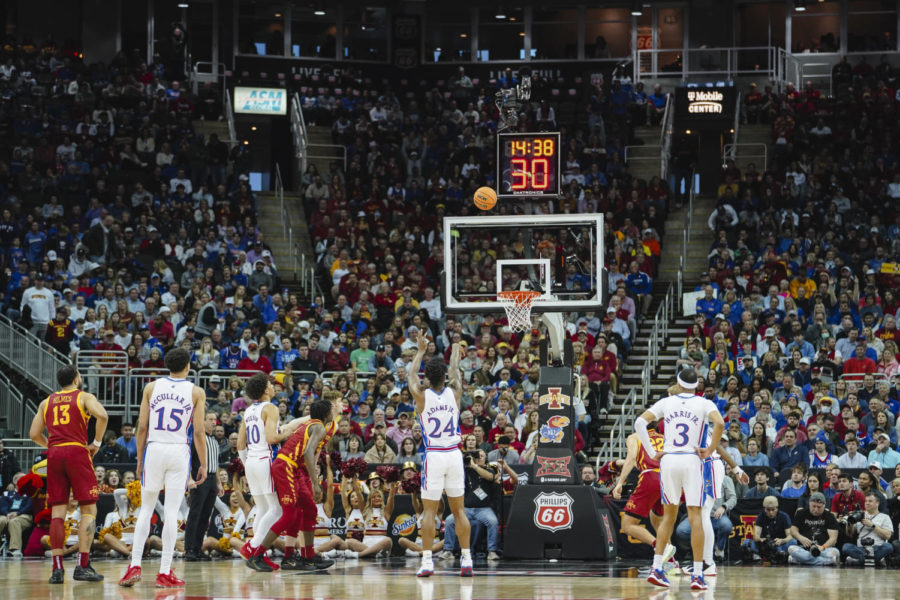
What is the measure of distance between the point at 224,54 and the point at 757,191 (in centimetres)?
1710

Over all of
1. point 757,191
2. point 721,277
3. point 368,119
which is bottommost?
point 721,277

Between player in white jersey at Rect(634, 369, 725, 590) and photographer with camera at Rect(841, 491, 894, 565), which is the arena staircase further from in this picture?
player in white jersey at Rect(634, 369, 725, 590)

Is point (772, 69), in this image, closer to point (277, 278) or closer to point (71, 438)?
point (277, 278)

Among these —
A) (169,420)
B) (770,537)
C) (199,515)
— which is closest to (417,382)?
(169,420)

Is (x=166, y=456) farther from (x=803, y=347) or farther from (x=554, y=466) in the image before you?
(x=803, y=347)

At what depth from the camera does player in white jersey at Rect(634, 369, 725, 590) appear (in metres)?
13.5

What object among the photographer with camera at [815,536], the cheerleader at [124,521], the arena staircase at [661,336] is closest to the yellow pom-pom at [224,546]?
the cheerleader at [124,521]

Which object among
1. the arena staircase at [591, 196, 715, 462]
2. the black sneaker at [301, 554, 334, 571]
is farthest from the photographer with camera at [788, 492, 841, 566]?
the black sneaker at [301, 554, 334, 571]

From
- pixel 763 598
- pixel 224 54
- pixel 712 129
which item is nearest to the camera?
pixel 763 598

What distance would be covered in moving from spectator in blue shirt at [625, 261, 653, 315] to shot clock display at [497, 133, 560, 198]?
35.3 ft

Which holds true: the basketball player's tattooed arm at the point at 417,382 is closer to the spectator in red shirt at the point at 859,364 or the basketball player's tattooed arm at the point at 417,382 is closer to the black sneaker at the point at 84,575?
the black sneaker at the point at 84,575

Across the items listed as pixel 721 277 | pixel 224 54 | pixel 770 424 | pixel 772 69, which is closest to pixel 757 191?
pixel 721 277

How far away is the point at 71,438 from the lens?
44.5 feet

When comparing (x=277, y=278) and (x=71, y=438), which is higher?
(x=277, y=278)
